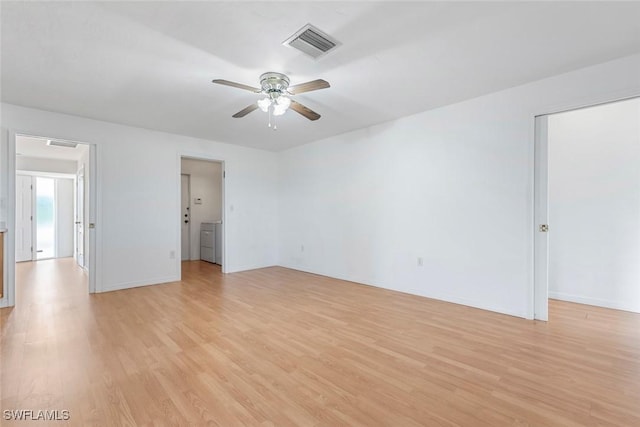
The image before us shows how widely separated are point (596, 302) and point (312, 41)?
426cm

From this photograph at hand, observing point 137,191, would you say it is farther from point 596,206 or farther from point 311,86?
point 596,206

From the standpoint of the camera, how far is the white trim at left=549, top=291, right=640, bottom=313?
3.04m

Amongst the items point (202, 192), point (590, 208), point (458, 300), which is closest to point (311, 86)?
point (458, 300)

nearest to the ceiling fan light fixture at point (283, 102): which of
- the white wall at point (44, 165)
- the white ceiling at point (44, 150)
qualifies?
the white ceiling at point (44, 150)

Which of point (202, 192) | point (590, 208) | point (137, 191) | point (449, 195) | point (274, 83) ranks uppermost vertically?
point (274, 83)

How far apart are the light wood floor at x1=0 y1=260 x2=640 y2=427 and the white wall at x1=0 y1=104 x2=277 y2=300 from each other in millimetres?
871

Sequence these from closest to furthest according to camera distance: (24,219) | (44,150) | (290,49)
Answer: (290,49) → (44,150) → (24,219)

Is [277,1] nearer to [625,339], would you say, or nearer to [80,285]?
[625,339]

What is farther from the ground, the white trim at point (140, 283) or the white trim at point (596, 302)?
the white trim at point (596, 302)

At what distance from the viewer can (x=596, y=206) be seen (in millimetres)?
3281

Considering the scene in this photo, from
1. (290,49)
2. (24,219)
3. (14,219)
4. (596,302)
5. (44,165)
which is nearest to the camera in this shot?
(290,49)

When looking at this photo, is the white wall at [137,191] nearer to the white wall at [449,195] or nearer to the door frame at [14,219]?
the door frame at [14,219]

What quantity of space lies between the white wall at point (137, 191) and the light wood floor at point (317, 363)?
871 mm

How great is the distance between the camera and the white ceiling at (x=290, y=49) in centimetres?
177
